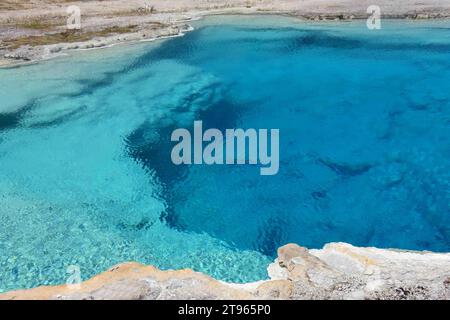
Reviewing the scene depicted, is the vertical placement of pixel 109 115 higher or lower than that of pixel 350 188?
higher

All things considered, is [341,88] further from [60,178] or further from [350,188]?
[60,178]

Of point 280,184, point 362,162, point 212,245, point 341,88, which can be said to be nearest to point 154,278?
point 212,245

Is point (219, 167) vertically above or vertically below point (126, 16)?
below

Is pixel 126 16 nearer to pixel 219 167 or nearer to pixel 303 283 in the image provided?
pixel 219 167

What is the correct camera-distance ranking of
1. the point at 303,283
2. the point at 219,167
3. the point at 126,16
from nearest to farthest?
the point at 303,283 → the point at 219,167 → the point at 126,16

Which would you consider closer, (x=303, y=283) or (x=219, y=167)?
(x=303, y=283)

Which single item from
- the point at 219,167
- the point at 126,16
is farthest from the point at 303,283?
the point at 126,16

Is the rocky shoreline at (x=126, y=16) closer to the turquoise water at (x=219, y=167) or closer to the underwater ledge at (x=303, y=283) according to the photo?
the turquoise water at (x=219, y=167)
